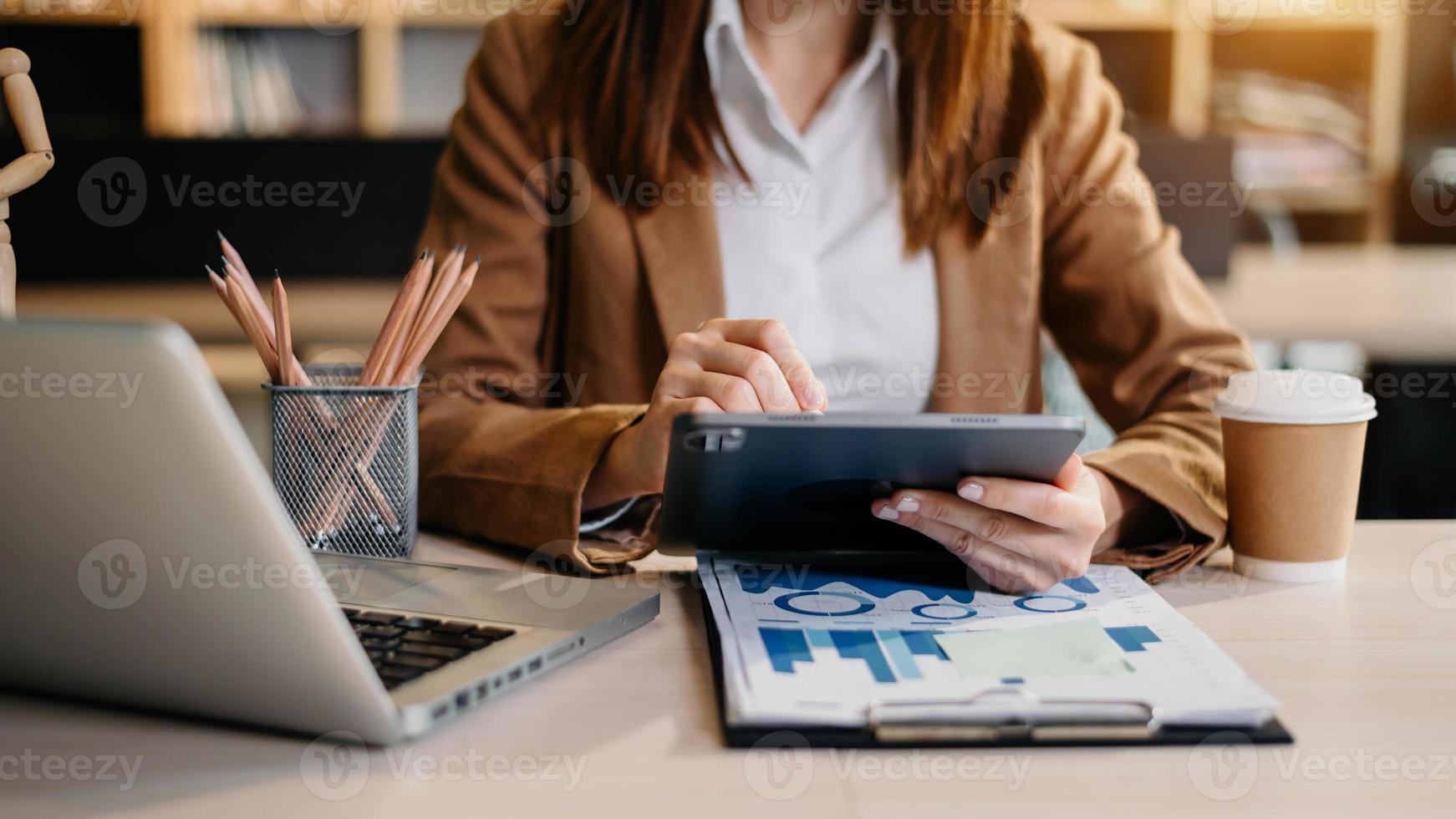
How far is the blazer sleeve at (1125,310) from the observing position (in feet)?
2.83

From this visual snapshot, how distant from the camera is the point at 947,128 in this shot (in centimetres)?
119

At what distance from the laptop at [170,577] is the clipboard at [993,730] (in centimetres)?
15

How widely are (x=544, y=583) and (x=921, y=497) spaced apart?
0.22m

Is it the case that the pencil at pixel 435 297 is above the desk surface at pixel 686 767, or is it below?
above

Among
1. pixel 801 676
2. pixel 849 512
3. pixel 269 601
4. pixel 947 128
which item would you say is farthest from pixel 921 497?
pixel 947 128
